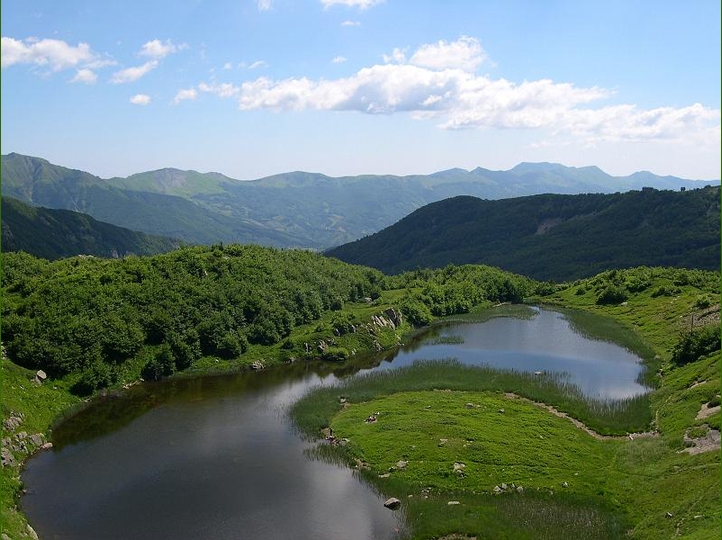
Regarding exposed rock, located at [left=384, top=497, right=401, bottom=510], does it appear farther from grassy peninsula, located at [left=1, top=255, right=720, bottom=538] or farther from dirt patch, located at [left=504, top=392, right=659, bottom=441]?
dirt patch, located at [left=504, top=392, right=659, bottom=441]

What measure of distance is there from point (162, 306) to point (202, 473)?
50.9 m

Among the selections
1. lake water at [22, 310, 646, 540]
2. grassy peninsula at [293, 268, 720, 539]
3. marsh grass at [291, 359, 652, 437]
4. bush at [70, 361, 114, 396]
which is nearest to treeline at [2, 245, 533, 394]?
bush at [70, 361, 114, 396]

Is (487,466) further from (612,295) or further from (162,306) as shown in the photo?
(612,295)

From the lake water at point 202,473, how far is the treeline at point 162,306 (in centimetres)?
799

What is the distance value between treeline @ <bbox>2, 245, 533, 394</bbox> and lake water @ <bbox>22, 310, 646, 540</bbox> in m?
7.99

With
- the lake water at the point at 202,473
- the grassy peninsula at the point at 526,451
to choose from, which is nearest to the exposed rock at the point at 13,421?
the lake water at the point at 202,473

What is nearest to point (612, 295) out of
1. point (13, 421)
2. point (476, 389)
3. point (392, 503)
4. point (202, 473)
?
point (476, 389)

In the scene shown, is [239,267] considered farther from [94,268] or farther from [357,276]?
[357,276]

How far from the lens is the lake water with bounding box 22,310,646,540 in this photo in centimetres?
4591

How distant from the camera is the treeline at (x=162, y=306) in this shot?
8038 cm

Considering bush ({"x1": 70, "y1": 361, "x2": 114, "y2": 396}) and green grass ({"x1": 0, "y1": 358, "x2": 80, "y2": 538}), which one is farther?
bush ({"x1": 70, "y1": 361, "x2": 114, "y2": 396})

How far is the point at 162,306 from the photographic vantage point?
99.4m

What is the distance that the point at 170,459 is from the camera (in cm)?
5841

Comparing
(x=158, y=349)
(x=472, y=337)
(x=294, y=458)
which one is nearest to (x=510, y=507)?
Result: (x=294, y=458)
